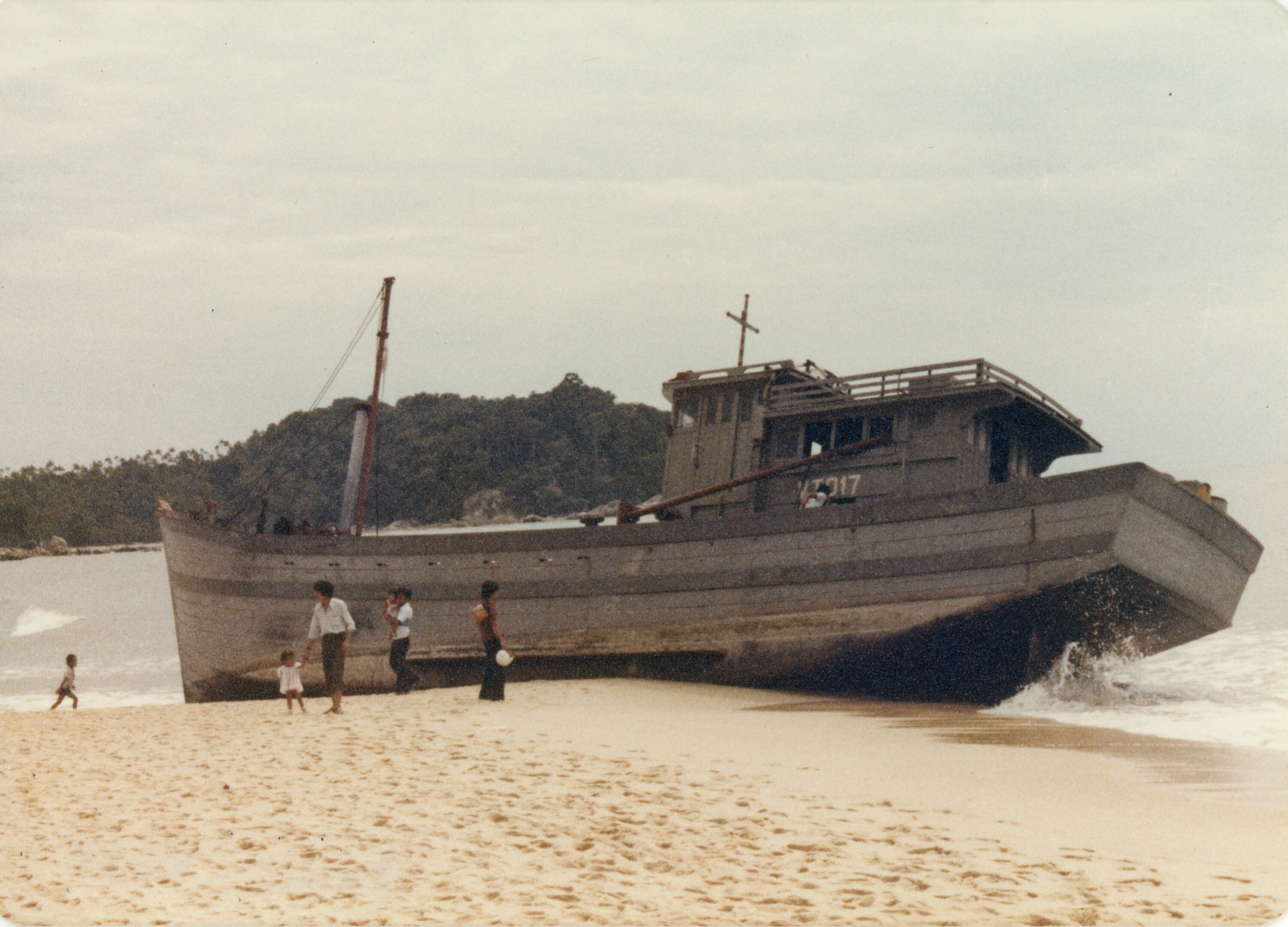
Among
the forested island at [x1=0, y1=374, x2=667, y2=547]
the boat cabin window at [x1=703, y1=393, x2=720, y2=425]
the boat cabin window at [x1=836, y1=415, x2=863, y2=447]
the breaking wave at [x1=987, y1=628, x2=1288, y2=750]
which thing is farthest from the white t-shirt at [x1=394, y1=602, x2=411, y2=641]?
the forested island at [x1=0, y1=374, x2=667, y2=547]

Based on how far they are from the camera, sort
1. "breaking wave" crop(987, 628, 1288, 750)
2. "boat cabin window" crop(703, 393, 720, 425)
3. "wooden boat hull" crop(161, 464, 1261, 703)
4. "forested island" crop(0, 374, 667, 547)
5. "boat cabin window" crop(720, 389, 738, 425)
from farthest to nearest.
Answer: "forested island" crop(0, 374, 667, 547)
"boat cabin window" crop(703, 393, 720, 425)
"boat cabin window" crop(720, 389, 738, 425)
"wooden boat hull" crop(161, 464, 1261, 703)
"breaking wave" crop(987, 628, 1288, 750)

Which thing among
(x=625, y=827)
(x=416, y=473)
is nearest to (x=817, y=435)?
(x=625, y=827)

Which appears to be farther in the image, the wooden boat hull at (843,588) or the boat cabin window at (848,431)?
the boat cabin window at (848,431)

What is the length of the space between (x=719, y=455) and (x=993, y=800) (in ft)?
37.6

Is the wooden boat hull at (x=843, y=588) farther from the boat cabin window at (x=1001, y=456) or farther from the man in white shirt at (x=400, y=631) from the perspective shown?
the man in white shirt at (x=400, y=631)

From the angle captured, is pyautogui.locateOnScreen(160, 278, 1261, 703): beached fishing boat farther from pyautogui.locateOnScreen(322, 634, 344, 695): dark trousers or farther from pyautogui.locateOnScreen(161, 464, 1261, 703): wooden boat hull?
pyautogui.locateOnScreen(322, 634, 344, 695): dark trousers

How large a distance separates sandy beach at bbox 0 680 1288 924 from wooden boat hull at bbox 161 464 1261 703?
11.5 feet

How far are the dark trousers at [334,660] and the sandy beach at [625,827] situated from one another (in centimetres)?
110

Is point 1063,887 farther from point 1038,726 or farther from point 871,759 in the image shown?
point 1038,726

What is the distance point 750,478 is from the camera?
17.2 m

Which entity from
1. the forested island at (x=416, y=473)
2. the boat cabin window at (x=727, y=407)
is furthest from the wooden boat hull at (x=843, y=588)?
the forested island at (x=416, y=473)

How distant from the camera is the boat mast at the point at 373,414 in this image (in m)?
22.4

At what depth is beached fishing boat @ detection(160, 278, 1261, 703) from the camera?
14.4 m

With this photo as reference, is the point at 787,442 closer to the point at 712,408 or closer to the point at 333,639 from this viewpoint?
the point at 712,408
